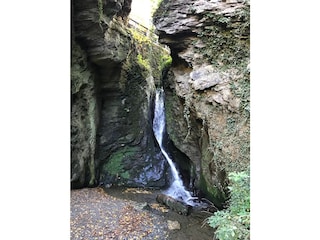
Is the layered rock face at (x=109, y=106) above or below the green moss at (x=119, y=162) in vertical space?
above

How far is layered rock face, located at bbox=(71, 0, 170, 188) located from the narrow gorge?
4cm

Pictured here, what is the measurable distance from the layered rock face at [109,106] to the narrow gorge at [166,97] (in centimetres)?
4

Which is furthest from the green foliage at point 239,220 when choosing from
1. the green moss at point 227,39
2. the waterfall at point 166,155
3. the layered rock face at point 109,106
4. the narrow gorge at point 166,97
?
the layered rock face at point 109,106

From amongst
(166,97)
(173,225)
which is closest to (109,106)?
(166,97)

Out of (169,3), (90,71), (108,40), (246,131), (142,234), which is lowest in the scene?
(142,234)

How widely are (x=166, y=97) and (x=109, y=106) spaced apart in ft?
9.80

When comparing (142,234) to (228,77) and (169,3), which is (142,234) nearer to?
(228,77)

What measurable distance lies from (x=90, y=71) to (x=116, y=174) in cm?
473

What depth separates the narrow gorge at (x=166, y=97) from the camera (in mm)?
6836

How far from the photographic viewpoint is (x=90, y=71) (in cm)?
964

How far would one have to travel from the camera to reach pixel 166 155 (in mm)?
11680

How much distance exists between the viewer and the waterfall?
9539 mm

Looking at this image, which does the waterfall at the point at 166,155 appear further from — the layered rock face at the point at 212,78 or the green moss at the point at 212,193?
the layered rock face at the point at 212,78
